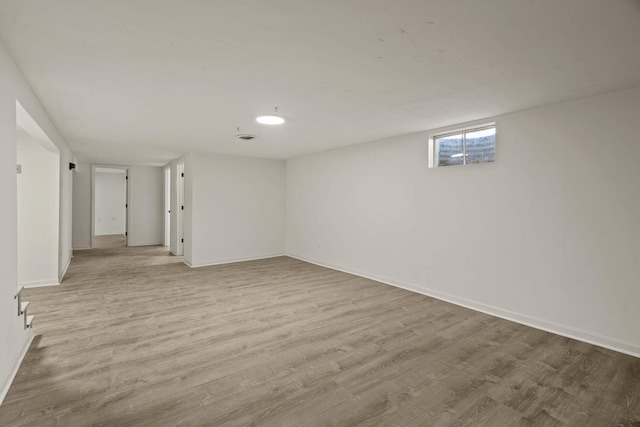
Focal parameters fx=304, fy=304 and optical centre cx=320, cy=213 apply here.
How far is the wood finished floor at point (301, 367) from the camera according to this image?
74.6 inches

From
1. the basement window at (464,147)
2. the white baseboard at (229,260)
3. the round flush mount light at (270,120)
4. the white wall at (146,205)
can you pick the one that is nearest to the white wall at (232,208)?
the white baseboard at (229,260)

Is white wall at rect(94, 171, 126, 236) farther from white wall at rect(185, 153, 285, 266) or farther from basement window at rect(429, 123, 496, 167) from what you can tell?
basement window at rect(429, 123, 496, 167)

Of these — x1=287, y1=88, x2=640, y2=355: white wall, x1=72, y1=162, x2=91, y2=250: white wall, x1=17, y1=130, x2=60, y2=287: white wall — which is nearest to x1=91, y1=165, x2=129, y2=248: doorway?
x1=72, y1=162, x2=91, y2=250: white wall

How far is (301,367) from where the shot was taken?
7.97 ft

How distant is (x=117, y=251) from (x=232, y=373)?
7197 millimetres

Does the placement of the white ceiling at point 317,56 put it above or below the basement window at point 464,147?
above

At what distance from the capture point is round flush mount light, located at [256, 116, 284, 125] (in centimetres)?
365

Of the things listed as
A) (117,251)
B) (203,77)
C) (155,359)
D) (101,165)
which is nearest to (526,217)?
(203,77)

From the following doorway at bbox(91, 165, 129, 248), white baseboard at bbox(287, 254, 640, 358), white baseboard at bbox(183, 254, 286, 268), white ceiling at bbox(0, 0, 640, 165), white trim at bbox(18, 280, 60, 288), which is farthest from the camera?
doorway at bbox(91, 165, 129, 248)

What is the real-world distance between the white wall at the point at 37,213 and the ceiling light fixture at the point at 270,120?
11.1ft

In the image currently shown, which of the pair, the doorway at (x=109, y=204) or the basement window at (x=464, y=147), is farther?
the doorway at (x=109, y=204)

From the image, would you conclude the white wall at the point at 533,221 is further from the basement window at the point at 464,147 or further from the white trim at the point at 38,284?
the white trim at the point at 38,284

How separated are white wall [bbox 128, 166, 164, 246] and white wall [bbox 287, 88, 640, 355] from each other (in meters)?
7.04

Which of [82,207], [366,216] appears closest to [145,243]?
[82,207]
